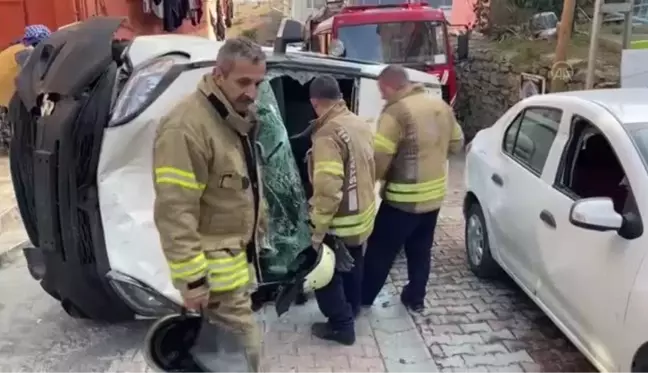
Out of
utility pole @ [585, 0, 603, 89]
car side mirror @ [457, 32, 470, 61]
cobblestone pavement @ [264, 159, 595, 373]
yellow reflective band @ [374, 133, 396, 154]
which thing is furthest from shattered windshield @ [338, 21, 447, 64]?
yellow reflective band @ [374, 133, 396, 154]

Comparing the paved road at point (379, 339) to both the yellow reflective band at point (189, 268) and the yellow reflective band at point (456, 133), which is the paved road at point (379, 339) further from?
the yellow reflective band at point (189, 268)

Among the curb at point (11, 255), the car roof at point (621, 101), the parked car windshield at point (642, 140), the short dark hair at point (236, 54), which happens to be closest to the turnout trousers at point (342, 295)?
the car roof at point (621, 101)

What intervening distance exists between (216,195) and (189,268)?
Result: 34 cm

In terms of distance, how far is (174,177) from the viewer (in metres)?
2.95

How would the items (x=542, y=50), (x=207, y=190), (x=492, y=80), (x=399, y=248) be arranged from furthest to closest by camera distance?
1. (x=492, y=80)
2. (x=542, y=50)
3. (x=399, y=248)
4. (x=207, y=190)

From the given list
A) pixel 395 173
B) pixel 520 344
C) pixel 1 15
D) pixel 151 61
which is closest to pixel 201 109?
pixel 151 61

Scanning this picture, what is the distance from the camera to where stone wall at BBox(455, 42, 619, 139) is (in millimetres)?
9414

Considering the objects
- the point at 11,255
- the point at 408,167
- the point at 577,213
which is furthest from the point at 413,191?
the point at 11,255

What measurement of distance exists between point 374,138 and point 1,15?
746cm

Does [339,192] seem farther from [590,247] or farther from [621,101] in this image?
[621,101]

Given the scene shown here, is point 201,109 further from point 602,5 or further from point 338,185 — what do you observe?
point 602,5

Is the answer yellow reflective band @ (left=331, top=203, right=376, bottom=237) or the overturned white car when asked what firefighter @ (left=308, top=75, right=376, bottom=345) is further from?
the overturned white car

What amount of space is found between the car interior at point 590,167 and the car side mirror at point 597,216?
67 centimetres

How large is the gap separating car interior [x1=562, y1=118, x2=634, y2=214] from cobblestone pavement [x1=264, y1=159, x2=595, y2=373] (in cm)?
106
